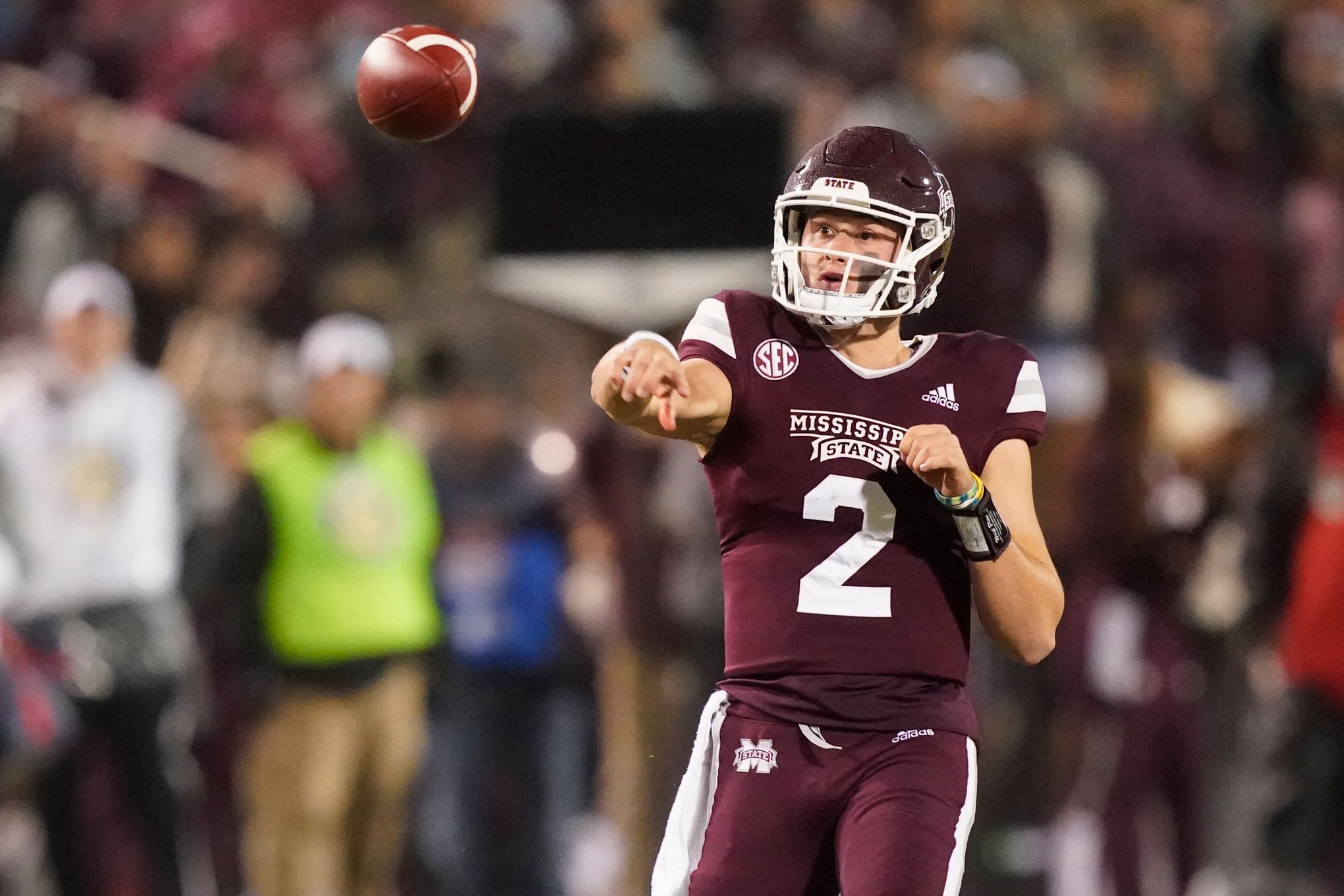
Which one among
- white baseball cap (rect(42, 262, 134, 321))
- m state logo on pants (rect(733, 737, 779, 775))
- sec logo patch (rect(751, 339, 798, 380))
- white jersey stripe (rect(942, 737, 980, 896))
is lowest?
white jersey stripe (rect(942, 737, 980, 896))

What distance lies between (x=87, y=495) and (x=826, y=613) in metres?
3.82

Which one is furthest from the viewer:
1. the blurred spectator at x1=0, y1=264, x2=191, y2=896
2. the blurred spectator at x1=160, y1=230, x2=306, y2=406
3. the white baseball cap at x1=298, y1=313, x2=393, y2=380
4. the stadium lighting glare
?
the blurred spectator at x1=160, y1=230, x2=306, y2=406

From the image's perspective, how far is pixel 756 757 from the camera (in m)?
3.74

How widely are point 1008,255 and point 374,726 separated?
Result: 310cm

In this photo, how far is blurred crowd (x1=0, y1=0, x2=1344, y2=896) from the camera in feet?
22.5

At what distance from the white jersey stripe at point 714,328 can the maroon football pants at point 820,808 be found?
25.7 inches

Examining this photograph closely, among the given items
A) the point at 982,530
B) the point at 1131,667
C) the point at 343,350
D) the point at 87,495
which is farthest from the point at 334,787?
the point at 982,530

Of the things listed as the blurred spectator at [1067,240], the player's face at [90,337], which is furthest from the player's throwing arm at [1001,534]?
the blurred spectator at [1067,240]

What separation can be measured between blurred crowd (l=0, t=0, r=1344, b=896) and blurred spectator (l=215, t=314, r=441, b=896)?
0.01 m

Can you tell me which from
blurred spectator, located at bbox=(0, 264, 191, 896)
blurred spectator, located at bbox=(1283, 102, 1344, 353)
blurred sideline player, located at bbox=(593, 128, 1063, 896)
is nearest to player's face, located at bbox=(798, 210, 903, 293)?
blurred sideline player, located at bbox=(593, 128, 1063, 896)

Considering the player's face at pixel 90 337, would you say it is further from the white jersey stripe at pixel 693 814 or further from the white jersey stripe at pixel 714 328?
the white jersey stripe at pixel 693 814

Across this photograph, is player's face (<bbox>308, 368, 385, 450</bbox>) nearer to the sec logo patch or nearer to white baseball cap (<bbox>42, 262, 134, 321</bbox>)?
white baseball cap (<bbox>42, 262, 134, 321</bbox>)

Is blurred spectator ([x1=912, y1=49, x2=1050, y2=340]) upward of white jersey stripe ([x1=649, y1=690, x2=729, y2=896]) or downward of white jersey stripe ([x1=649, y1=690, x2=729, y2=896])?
upward

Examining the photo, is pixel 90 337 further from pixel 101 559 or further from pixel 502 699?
pixel 502 699
